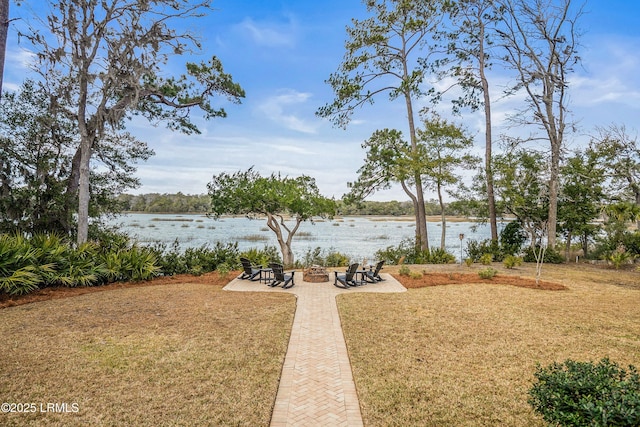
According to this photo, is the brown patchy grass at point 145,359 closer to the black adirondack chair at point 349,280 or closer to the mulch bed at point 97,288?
the mulch bed at point 97,288

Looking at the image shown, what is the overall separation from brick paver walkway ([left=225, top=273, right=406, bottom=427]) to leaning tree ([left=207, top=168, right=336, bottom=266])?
8567 millimetres

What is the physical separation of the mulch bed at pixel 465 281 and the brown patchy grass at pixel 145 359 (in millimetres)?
5334

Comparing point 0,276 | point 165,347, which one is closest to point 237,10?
point 0,276

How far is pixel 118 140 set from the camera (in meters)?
17.4

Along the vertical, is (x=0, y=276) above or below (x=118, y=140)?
below

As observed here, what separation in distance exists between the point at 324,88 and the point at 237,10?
7334mm

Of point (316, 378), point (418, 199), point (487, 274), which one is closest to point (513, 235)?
point (418, 199)

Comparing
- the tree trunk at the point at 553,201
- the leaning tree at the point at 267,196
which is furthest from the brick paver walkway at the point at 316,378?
the tree trunk at the point at 553,201

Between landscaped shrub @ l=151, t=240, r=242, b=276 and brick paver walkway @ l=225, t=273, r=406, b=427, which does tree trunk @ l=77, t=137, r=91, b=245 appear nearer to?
landscaped shrub @ l=151, t=240, r=242, b=276

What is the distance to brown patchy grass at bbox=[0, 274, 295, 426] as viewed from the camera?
13.0 ft

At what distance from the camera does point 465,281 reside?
497 inches

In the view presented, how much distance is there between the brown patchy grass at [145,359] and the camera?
156 inches

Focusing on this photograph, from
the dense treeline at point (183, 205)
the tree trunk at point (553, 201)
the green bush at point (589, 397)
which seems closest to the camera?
the green bush at point (589, 397)

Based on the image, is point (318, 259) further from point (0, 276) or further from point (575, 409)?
point (575, 409)
